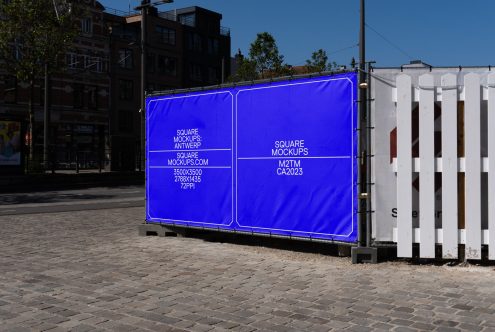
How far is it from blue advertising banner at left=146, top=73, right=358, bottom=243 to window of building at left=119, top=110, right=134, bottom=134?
1923 inches

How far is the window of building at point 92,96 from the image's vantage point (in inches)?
2105

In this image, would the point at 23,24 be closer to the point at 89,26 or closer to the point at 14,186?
the point at 14,186

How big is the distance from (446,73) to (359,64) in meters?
1.09

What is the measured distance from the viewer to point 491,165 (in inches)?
266

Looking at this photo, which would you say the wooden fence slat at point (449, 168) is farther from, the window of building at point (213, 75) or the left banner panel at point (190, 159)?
the window of building at point (213, 75)

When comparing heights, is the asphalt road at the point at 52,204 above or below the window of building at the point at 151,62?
below

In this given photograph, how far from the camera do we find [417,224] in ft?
23.3

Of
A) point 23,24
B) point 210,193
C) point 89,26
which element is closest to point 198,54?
point 89,26

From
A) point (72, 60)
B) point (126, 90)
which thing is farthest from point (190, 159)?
point (126, 90)

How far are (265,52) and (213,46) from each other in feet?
91.3

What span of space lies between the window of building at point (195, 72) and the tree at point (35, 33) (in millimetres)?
36320

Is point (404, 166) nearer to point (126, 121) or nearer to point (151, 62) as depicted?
point (126, 121)

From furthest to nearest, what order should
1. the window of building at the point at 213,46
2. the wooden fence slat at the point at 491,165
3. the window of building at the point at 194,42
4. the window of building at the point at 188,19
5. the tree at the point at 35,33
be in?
the window of building at the point at 213,46, the window of building at the point at 188,19, the window of building at the point at 194,42, the tree at the point at 35,33, the wooden fence slat at the point at 491,165

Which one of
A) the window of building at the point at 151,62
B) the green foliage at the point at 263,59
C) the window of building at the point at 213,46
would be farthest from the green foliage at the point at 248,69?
the window of building at the point at 213,46
